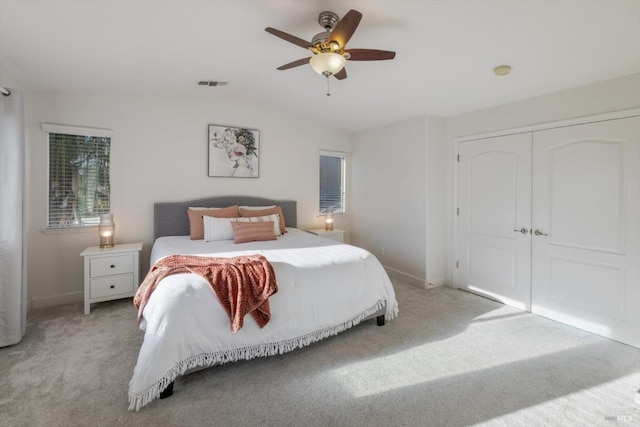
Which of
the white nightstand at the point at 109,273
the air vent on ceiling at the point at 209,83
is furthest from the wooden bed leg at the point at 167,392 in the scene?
the air vent on ceiling at the point at 209,83

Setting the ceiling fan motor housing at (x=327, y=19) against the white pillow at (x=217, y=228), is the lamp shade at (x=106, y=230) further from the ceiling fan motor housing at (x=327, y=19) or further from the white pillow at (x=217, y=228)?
the ceiling fan motor housing at (x=327, y=19)

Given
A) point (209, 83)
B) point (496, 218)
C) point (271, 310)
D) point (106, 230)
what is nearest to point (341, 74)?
point (209, 83)

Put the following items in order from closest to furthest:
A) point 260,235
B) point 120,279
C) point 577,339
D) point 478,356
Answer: point 478,356
point 577,339
point 120,279
point 260,235

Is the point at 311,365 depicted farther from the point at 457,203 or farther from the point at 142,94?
the point at 142,94

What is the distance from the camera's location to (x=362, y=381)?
2.03 m

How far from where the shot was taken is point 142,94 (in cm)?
369

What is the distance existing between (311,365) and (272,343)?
1.11ft

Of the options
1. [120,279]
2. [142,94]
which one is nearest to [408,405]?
[120,279]

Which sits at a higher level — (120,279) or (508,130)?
(508,130)

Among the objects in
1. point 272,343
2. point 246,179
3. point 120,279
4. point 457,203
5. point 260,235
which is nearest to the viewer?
point 272,343

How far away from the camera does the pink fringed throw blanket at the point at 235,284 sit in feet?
6.50

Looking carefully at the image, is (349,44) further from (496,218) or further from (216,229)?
(496,218)

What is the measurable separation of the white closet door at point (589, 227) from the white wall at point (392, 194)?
1.29m

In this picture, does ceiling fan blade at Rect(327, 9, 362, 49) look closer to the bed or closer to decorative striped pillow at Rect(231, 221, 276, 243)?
the bed
